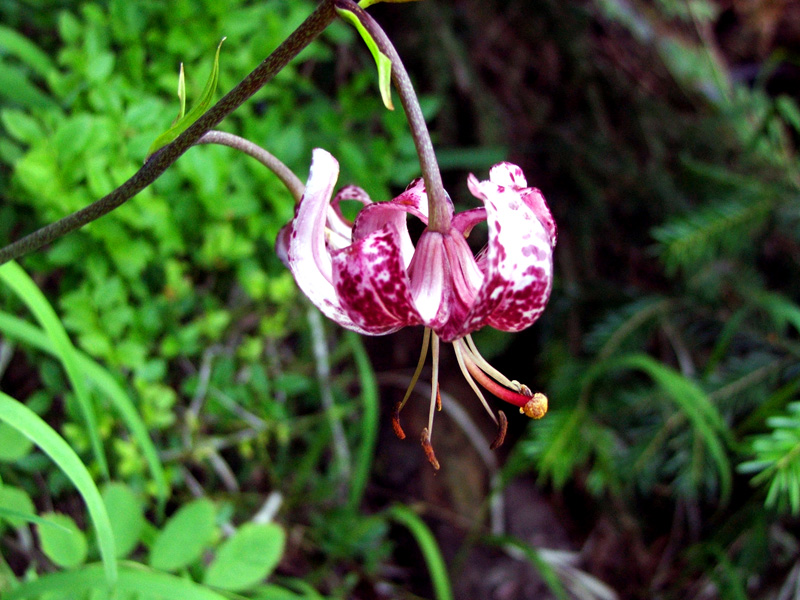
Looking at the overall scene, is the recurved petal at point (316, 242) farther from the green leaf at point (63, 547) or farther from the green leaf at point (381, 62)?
the green leaf at point (63, 547)

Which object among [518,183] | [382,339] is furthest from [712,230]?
[518,183]

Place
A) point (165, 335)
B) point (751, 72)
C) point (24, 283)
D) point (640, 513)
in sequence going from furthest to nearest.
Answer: point (751, 72) → point (640, 513) → point (165, 335) → point (24, 283)

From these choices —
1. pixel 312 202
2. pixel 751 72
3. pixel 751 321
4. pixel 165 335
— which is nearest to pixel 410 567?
pixel 165 335

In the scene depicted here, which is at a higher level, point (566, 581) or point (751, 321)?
point (751, 321)

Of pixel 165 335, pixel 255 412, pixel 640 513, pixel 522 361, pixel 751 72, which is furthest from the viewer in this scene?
pixel 751 72

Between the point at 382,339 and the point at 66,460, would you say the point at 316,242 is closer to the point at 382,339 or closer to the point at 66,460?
the point at 66,460

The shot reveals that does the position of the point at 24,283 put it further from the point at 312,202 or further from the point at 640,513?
the point at 640,513

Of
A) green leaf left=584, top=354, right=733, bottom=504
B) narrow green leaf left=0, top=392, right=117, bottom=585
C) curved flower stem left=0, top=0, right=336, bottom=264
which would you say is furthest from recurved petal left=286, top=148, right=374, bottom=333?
green leaf left=584, top=354, right=733, bottom=504

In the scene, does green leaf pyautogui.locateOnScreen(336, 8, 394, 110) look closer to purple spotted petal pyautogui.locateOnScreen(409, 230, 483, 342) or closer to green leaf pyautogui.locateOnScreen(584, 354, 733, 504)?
purple spotted petal pyautogui.locateOnScreen(409, 230, 483, 342)
